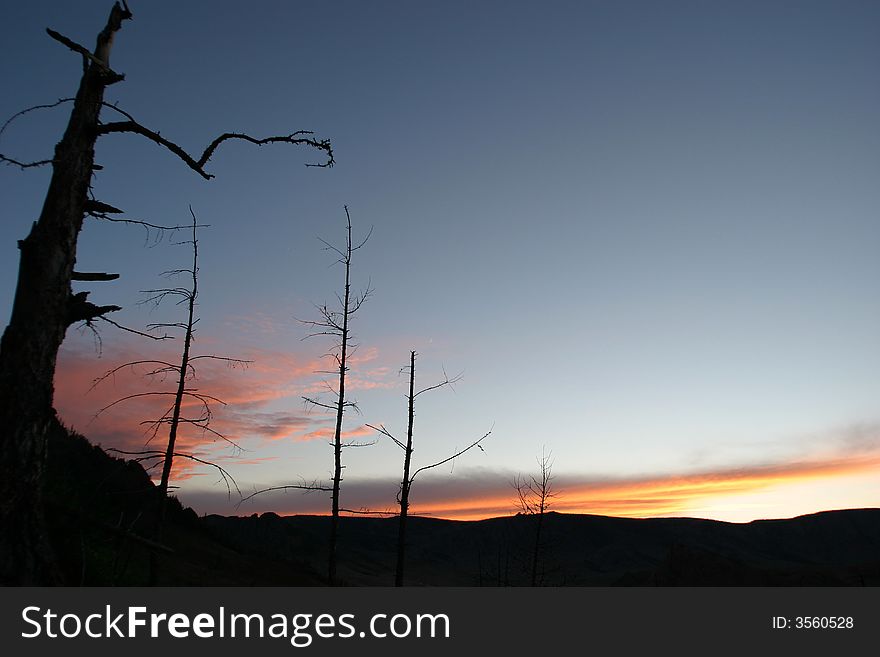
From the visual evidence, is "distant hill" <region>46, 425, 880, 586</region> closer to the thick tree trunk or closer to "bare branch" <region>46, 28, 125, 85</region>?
the thick tree trunk

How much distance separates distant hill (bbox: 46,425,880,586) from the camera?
11523 millimetres

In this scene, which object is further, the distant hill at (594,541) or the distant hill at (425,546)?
the distant hill at (594,541)

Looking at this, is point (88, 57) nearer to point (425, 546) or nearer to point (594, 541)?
point (425, 546)

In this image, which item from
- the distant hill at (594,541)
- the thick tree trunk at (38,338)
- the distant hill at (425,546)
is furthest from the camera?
the distant hill at (594,541)

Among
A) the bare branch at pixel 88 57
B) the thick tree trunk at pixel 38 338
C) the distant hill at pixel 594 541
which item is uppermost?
the bare branch at pixel 88 57

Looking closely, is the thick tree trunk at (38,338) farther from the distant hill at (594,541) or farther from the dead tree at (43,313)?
the distant hill at (594,541)

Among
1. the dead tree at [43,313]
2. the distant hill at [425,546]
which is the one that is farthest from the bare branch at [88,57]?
the distant hill at [425,546]

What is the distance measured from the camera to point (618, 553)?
131m

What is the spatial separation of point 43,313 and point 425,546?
143m

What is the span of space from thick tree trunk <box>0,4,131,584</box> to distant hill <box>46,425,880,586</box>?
1.89ft

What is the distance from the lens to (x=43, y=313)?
6.61 m

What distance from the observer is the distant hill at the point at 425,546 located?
1152 centimetres

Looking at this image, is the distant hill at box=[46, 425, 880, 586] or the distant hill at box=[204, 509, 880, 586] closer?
the distant hill at box=[46, 425, 880, 586]

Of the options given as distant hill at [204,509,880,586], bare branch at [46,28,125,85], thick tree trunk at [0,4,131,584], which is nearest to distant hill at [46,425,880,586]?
distant hill at [204,509,880,586]
